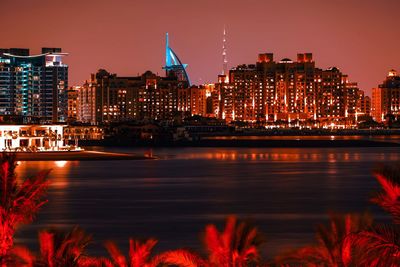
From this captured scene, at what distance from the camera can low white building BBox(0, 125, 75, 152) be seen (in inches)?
3033

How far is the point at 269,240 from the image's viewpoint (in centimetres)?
2202

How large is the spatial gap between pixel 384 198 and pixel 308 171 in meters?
47.5

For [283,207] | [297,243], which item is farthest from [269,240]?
[283,207]

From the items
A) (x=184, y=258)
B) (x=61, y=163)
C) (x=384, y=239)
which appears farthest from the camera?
(x=61, y=163)

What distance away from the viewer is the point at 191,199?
35656 millimetres

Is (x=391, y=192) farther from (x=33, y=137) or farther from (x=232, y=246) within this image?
(x=33, y=137)

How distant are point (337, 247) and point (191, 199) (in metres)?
27.1

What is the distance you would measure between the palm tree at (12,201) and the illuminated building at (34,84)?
17034cm

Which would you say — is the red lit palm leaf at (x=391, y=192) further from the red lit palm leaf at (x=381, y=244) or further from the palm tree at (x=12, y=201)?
the palm tree at (x=12, y=201)

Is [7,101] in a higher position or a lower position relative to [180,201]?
higher

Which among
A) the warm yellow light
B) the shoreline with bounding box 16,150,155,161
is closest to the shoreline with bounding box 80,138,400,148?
the shoreline with bounding box 16,150,155,161

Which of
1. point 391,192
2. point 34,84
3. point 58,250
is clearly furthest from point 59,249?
point 34,84

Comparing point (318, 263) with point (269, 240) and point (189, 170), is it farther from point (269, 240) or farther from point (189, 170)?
point (189, 170)

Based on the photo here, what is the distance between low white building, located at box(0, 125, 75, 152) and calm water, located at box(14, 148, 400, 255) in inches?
600
